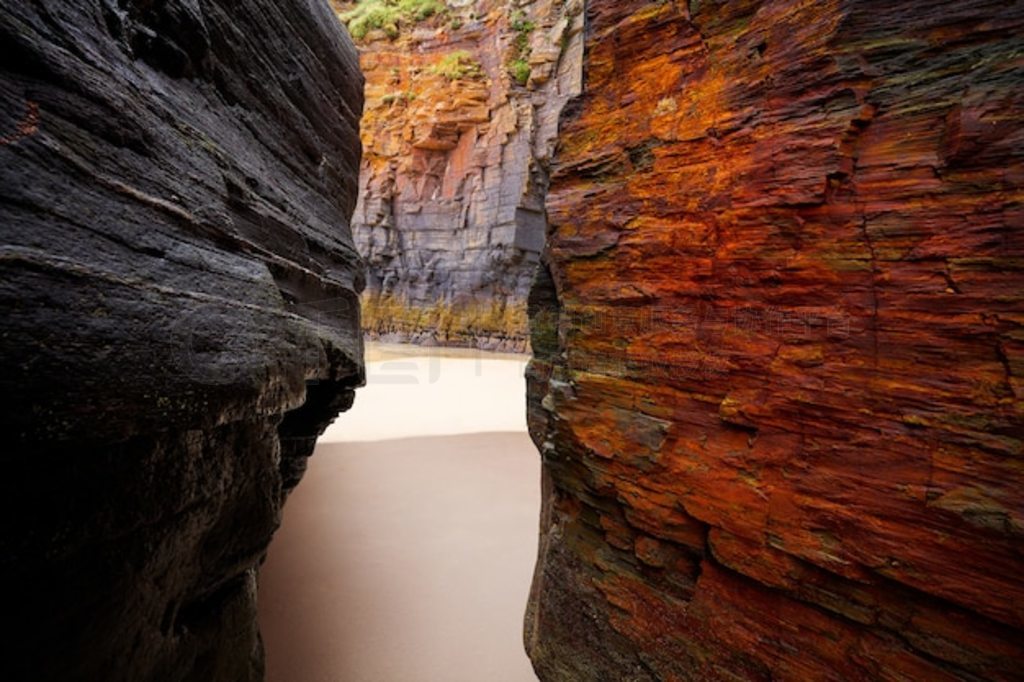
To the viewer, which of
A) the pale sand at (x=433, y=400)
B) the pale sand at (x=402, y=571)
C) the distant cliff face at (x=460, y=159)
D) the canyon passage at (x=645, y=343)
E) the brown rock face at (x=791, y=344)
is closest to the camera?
the canyon passage at (x=645, y=343)

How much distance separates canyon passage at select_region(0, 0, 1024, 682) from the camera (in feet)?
5.76

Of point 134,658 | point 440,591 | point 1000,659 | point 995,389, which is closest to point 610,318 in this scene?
point 995,389

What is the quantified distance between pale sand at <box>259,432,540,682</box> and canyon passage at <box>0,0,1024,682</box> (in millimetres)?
262

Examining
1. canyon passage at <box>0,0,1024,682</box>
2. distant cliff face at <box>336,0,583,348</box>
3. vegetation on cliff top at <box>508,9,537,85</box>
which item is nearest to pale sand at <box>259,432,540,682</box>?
canyon passage at <box>0,0,1024,682</box>

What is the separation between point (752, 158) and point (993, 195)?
106 centimetres

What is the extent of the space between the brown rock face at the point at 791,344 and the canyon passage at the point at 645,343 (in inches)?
0.6

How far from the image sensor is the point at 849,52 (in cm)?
229

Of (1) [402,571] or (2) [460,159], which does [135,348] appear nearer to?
(1) [402,571]

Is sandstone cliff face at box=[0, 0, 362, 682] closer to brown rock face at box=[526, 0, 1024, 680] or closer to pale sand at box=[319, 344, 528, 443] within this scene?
brown rock face at box=[526, 0, 1024, 680]

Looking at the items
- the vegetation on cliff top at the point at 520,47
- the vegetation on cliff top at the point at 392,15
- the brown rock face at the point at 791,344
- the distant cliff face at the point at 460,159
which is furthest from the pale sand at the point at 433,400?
the vegetation on cliff top at the point at 392,15

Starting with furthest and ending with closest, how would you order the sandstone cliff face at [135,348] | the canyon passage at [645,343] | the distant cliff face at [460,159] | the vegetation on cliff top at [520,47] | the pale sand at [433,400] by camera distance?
the distant cliff face at [460,159]
the vegetation on cliff top at [520,47]
the pale sand at [433,400]
the canyon passage at [645,343]
the sandstone cliff face at [135,348]

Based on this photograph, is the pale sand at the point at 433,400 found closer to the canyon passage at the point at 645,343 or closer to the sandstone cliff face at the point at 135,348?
the canyon passage at the point at 645,343

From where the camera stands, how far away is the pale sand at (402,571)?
4.30m

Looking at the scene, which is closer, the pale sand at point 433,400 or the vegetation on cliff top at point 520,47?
the pale sand at point 433,400
